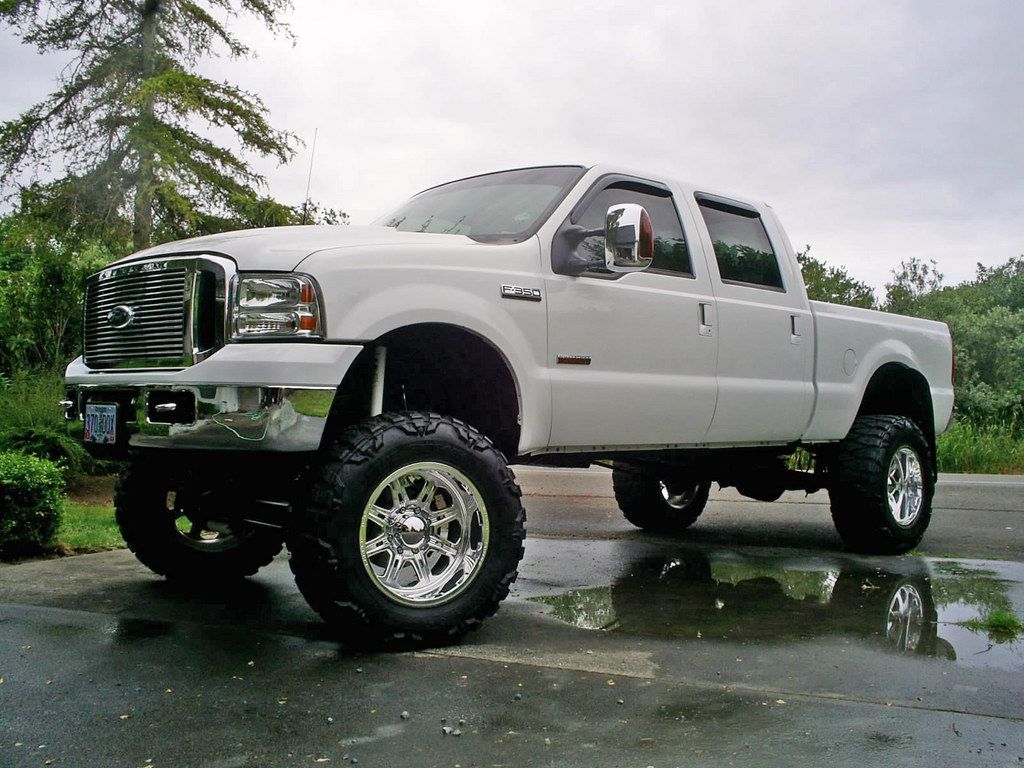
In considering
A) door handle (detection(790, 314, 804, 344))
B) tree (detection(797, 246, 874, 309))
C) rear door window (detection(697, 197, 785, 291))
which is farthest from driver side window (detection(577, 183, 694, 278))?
tree (detection(797, 246, 874, 309))

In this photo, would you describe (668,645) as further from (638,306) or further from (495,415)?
(638,306)

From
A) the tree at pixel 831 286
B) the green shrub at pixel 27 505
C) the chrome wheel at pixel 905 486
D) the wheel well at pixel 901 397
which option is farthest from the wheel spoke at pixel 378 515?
the tree at pixel 831 286

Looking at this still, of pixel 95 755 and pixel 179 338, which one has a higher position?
pixel 179 338

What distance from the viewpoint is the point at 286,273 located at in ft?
13.9

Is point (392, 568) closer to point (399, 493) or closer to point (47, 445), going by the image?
point (399, 493)

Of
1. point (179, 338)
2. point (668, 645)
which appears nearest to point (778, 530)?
point (668, 645)

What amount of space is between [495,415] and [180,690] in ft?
6.71

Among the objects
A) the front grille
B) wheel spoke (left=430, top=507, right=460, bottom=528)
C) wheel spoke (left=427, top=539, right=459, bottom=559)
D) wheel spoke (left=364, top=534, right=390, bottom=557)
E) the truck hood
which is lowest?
wheel spoke (left=427, top=539, right=459, bottom=559)

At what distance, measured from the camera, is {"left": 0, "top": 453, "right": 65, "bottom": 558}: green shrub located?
251 inches

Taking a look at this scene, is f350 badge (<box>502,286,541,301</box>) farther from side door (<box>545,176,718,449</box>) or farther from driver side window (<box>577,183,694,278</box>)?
driver side window (<box>577,183,694,278</box>)

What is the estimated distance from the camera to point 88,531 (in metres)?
7.82

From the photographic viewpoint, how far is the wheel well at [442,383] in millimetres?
4809

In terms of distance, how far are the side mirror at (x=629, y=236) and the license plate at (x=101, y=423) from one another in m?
2.39

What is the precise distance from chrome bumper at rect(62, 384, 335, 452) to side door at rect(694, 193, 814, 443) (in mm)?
2714
